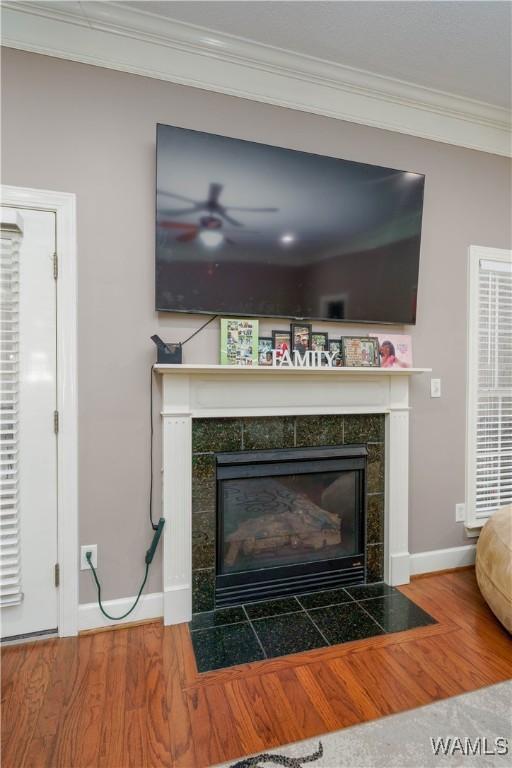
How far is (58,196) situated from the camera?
1.91 m

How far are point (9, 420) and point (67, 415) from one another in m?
0.24

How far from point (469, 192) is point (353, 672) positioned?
2.87 m

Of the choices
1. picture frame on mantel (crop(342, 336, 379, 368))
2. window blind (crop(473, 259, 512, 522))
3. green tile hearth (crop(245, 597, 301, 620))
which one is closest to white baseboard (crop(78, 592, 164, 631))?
green tile hearth (crop(245, 597, 301, 620))

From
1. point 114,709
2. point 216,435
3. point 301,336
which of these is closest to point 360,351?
point 301,336

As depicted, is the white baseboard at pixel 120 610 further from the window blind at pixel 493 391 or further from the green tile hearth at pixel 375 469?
the window blind at pixel 493 391

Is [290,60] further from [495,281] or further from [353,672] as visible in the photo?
[353,672]

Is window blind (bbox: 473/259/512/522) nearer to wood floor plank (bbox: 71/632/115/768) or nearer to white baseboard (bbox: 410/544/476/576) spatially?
white baseboard (bbox: 410/544/476/576)

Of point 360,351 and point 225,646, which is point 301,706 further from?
point 360,351

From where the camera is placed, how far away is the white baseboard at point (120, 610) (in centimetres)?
196

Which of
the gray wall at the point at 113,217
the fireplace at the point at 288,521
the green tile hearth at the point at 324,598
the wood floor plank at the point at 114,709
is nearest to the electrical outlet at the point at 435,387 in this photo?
the fireplace at the point at 288,521

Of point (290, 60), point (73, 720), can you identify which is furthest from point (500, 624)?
point (290, 60)

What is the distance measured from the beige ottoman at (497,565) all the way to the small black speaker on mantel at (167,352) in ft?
6.31
